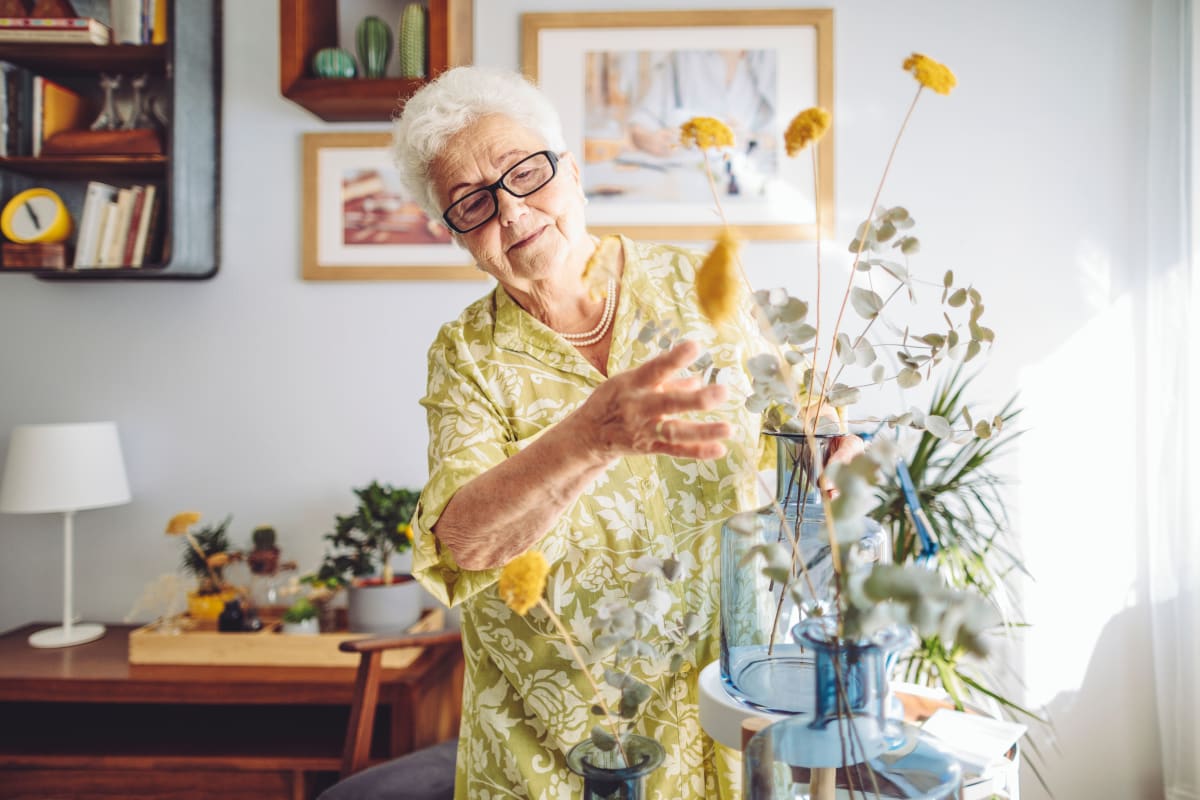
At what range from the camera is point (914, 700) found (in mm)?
1327

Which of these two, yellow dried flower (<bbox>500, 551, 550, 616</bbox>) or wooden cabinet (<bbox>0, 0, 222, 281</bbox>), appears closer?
yellow dried flower (<bbox>500, 551, 550, 616</bbox>)

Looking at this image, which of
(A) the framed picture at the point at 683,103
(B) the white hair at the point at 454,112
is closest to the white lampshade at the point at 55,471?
(A) the framed picture at the point at 683,103

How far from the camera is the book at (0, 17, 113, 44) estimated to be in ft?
7.48

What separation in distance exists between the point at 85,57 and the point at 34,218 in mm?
523

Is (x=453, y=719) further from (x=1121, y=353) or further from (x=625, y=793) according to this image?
(x=1121, y=353)

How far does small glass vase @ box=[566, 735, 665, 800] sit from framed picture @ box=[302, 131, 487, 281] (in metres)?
2.10

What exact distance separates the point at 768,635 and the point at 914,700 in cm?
80

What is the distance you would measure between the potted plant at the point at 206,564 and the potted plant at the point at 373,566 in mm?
339

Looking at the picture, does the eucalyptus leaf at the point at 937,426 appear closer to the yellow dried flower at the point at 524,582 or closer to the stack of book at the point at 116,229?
the yellow dried flower at the point at 524,582

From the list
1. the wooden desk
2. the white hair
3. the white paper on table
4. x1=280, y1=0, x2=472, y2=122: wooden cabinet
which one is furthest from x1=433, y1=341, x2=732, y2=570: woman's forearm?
x1=280, y1=0, x2=472, y2=122: wooden cabinet

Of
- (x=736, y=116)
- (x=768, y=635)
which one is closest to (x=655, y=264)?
(x=768, y=635)

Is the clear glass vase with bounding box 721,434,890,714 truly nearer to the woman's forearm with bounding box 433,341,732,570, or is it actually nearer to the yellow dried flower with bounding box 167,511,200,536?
the woman's forearm with bounding box 433,341,732,570

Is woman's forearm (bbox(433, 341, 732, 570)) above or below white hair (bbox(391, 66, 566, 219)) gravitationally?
below

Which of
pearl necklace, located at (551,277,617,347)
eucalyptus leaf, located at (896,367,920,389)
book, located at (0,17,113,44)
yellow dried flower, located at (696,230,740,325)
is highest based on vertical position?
book, located at (0,17,113,44)
